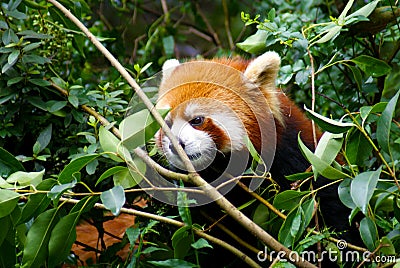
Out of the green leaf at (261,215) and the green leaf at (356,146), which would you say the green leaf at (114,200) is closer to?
the green leaf at (261,215)

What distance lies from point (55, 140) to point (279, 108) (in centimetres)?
88

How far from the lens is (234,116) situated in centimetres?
234

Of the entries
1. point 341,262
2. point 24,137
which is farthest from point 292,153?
point 24,137

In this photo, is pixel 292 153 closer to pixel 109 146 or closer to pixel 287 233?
pixel 287 233

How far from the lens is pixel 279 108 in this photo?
2.38 meters

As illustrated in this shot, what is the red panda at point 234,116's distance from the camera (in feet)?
7.41

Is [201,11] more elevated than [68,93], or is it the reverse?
[68,93]

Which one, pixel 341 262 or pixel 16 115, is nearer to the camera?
pixel 341 262

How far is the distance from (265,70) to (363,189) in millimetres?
896

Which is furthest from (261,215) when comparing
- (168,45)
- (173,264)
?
(168,45)

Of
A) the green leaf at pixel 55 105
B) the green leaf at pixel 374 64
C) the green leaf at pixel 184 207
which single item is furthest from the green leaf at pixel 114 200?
the green leaf at pixel 374 64

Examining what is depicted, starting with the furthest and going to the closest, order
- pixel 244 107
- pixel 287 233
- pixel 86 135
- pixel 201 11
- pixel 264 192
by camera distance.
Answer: pixel 201 11 → pixel 244 107 → pixel 86 135 → pixel 264 192 → pixel 287 233

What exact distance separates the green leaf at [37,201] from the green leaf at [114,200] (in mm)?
234

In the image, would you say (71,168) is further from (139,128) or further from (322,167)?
(322,167)
